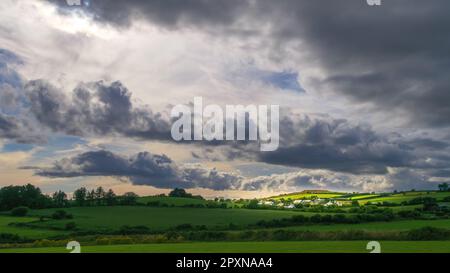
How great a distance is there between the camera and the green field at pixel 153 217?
7838 centimetres

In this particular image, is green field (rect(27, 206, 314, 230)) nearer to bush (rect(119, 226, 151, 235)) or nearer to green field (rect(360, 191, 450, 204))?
bush (rect(119, 226, 151, 235))

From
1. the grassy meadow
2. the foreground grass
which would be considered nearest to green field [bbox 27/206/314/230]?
the grassy meadow

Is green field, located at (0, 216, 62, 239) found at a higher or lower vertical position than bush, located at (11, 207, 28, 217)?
lower

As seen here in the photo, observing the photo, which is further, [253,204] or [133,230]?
[253,204]

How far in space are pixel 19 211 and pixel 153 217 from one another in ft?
77.7

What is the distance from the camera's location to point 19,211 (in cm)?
8325

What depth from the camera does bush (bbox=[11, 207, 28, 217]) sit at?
82.2 meters

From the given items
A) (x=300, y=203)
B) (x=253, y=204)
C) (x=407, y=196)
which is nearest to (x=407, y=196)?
(x=407, y=196)

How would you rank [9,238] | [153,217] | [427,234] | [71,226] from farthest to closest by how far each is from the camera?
1. [153,217]
2. [71,226]
3. [9,238]
4. [427,234]

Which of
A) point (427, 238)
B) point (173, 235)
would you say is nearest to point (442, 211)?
point (427, 238)

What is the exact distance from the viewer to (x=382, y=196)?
128 metres

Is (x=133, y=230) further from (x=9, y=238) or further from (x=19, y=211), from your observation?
(x=19, y=211)

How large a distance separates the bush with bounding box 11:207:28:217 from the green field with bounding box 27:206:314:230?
4.45 feet
